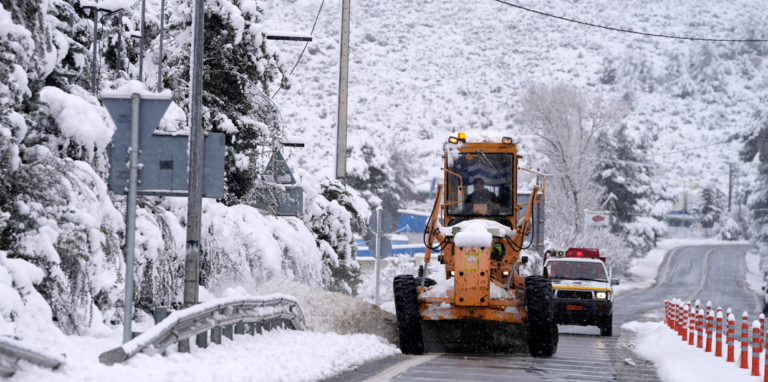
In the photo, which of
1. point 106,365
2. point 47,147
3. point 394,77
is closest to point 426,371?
point 106,365

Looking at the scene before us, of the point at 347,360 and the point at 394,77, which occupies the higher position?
the point at 394,77

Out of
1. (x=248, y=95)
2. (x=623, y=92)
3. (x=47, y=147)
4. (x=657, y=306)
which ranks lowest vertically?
(x=657, y=306)

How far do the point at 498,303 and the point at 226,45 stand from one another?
9.10 metres

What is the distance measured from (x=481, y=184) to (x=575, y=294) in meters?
7.59

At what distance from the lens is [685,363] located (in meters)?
13.0

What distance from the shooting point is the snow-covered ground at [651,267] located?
57.4 m

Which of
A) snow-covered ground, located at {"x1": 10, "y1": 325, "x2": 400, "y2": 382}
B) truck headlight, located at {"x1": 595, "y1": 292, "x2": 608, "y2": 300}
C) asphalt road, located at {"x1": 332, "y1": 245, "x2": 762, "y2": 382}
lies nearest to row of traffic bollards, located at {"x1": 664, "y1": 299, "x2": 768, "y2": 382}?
asphalt road, located at {"x1": 332, "y1": 245, "x2": 762, "y2": 382}

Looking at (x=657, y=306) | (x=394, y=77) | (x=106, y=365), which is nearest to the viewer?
(x=106, y=365)

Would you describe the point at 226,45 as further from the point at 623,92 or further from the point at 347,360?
the point at 623,92

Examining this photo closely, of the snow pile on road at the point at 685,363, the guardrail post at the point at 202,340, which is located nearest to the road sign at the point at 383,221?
the snow pile on road at the point at 685,363

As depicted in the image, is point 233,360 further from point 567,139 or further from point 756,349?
point 567,139

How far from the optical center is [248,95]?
19297 millimetres

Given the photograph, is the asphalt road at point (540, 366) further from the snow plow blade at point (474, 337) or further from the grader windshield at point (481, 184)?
the grader windshield at point (481, 184)

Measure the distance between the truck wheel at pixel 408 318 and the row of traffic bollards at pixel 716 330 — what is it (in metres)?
4.64
